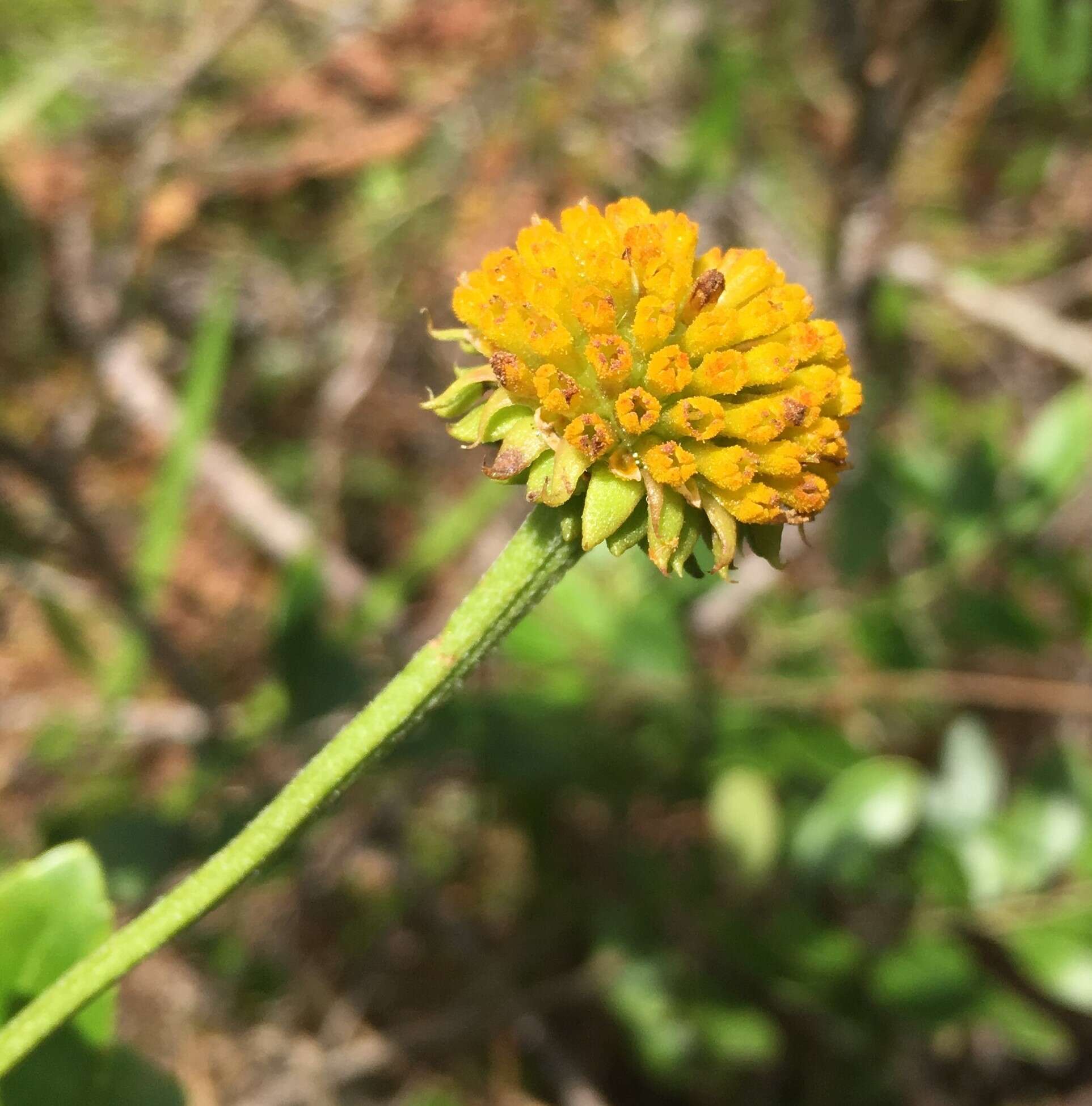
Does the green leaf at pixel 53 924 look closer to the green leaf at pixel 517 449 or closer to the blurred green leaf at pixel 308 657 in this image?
the green leaf at pixel 517 449

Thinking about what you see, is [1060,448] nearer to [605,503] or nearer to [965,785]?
[965,785]

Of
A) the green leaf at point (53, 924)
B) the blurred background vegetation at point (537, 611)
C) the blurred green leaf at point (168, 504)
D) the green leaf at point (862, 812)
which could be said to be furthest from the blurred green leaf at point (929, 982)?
the blurred green leaf at point (168, 504)

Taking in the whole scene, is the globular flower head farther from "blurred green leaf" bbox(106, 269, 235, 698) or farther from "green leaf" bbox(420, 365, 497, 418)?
"blurred green leaf" bbox(106, 269, 235, 698)

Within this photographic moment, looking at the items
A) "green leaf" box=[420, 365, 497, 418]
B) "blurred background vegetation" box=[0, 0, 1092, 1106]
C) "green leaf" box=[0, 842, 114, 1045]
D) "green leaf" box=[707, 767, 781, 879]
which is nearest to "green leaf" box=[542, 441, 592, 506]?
"green leaf" box=[420, 365, 497, 418]

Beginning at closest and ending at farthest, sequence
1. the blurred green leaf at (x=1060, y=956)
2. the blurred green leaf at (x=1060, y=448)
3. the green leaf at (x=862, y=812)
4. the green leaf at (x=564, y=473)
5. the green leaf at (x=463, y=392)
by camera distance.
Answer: the green leaf at (x=564, y=473) < the green leaf at (x=463, y=392) < the blurred green leaf at (x=1060, y=956) < the green leaf at (x=862, y=812) < the blurred green leaf at (x=1060, y=448)

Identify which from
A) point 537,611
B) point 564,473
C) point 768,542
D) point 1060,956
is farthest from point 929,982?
point 564,473

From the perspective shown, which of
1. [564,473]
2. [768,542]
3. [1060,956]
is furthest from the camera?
[1060,956]
